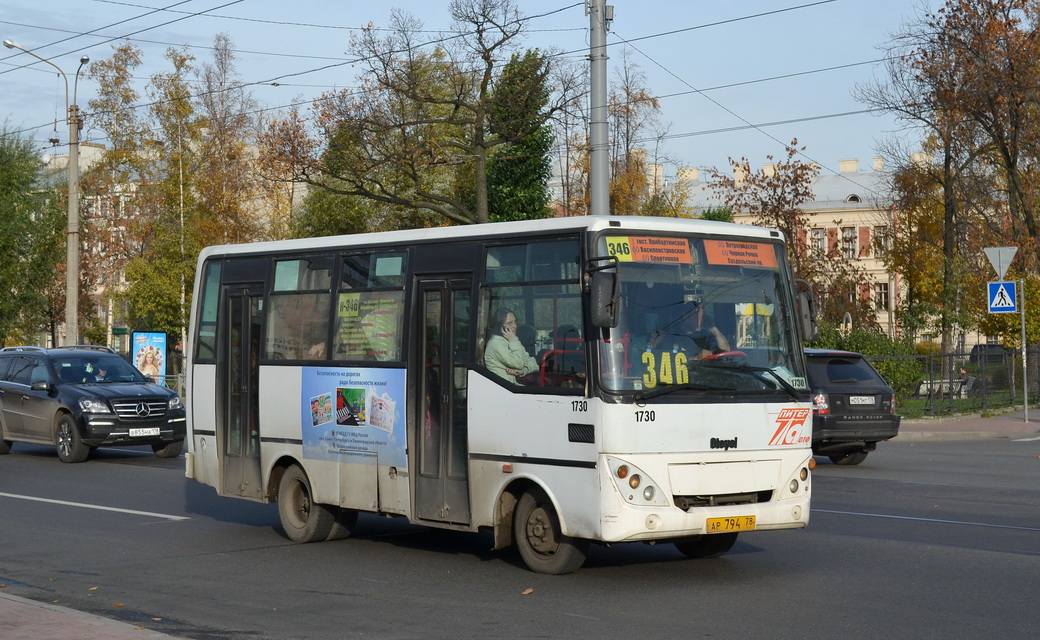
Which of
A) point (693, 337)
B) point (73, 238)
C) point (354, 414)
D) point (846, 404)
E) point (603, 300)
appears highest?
point (73, 238)

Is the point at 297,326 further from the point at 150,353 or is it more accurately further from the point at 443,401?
the point at 150,353

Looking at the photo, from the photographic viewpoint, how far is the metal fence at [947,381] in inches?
1194

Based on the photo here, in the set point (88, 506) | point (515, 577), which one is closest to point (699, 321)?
point (515, 577)

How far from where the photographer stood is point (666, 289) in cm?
964

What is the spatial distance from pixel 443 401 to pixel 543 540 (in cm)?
143

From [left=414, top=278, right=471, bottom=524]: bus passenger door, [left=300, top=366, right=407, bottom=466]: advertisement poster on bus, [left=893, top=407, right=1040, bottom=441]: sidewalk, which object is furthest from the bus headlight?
[left=893, top=407, right=1040, bottom=441]: sidewalk

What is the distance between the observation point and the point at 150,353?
39875 mm

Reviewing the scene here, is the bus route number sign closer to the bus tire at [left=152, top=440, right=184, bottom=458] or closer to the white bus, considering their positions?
the white bus

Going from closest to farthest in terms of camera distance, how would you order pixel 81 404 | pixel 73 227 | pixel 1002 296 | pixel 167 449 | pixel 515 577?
pixel 515 577 < pixel 81 404 < pixel 167 449 < pixel 1002 296 < pixel 73 227

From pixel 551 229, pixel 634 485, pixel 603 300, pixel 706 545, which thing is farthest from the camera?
pixel 706 545

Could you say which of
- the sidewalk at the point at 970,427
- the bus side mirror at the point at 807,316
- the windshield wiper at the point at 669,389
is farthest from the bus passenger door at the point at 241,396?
the sidewalk at the point at 970,427

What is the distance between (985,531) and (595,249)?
5260 mm

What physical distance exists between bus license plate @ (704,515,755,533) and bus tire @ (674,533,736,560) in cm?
94

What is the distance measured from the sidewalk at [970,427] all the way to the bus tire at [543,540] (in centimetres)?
1726
